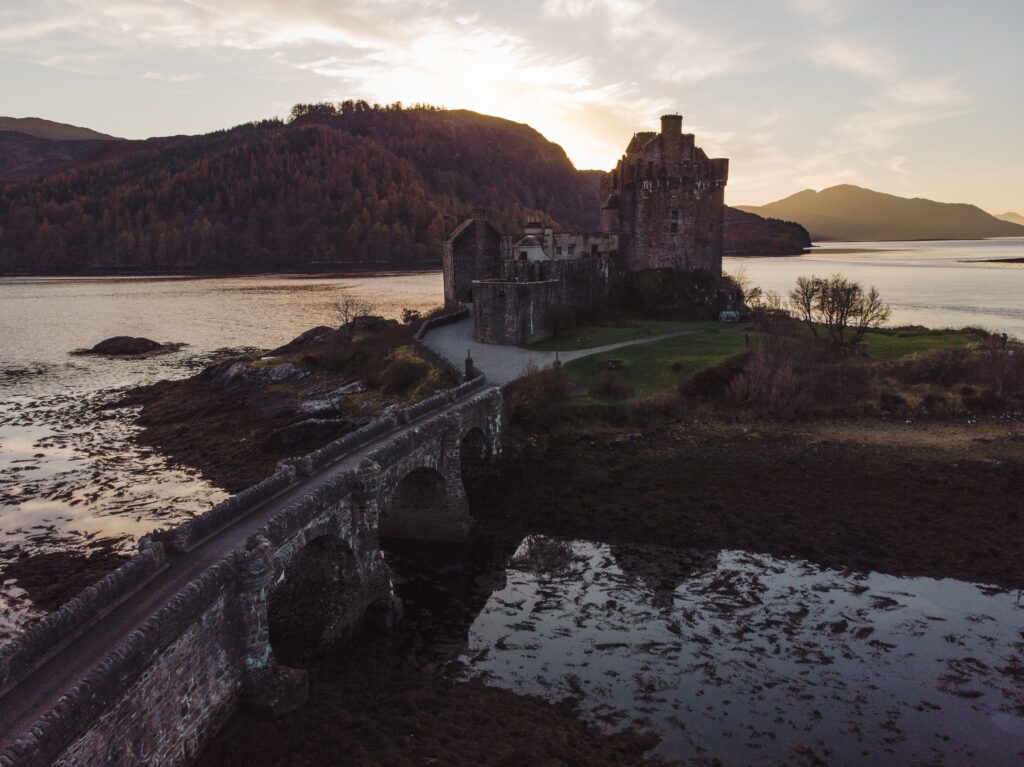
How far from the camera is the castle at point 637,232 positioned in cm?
5303

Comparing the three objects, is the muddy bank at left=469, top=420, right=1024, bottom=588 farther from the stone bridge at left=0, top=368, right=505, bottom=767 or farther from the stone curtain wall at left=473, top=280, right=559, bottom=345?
the stone curtain wall at left=473, top=280, right=559, bottom=345

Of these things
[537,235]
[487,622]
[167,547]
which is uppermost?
[537,235]

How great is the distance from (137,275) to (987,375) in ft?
517

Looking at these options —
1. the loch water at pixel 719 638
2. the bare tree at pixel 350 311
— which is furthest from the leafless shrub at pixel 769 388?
the bare tree at pixel 350 311

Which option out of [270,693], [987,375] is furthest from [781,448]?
[270,693]

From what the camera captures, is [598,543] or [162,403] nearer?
[598,543]

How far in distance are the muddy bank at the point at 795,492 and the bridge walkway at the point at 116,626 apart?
36.2ft

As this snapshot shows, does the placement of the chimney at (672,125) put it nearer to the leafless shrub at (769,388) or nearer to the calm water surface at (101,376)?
the leafless shrub at (769,388)

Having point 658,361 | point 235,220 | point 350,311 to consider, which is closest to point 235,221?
point 235,220

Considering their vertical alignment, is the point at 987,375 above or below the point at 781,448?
above

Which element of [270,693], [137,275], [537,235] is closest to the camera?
[270,693]

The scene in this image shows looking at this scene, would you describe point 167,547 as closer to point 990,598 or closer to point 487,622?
point 487,622

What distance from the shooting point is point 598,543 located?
2328cm

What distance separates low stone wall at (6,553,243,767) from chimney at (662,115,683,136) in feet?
158
